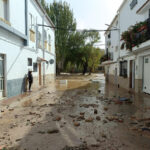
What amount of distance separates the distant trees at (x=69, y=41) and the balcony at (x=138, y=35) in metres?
18.9

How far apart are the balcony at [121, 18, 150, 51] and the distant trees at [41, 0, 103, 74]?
1890cm

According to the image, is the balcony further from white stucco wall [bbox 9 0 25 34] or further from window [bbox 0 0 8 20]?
window [bbox 0 0 8 20]

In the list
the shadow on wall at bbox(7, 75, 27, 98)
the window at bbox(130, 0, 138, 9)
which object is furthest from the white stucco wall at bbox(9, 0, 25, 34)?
the window at bbox(130, 0, 138, 9)

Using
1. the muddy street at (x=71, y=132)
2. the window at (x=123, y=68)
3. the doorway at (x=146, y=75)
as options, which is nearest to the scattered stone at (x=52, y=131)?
the muddy street at (x=71, y=132)

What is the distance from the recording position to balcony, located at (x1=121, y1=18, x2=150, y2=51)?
923 centimetres

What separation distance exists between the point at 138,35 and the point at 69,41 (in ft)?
81.0

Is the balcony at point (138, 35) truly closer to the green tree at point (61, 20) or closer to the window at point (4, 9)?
the window at point (4, 9)

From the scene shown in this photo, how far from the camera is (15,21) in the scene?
9.45 m

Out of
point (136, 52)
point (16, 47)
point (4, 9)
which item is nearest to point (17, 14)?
point (4, 9)

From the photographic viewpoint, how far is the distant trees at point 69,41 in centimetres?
3130

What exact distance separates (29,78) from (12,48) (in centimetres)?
275

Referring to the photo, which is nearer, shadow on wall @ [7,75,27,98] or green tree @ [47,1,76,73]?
shadow on wall @ [7,75,27,98]

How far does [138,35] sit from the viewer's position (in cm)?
1016

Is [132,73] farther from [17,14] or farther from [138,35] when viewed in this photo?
[17,14]
